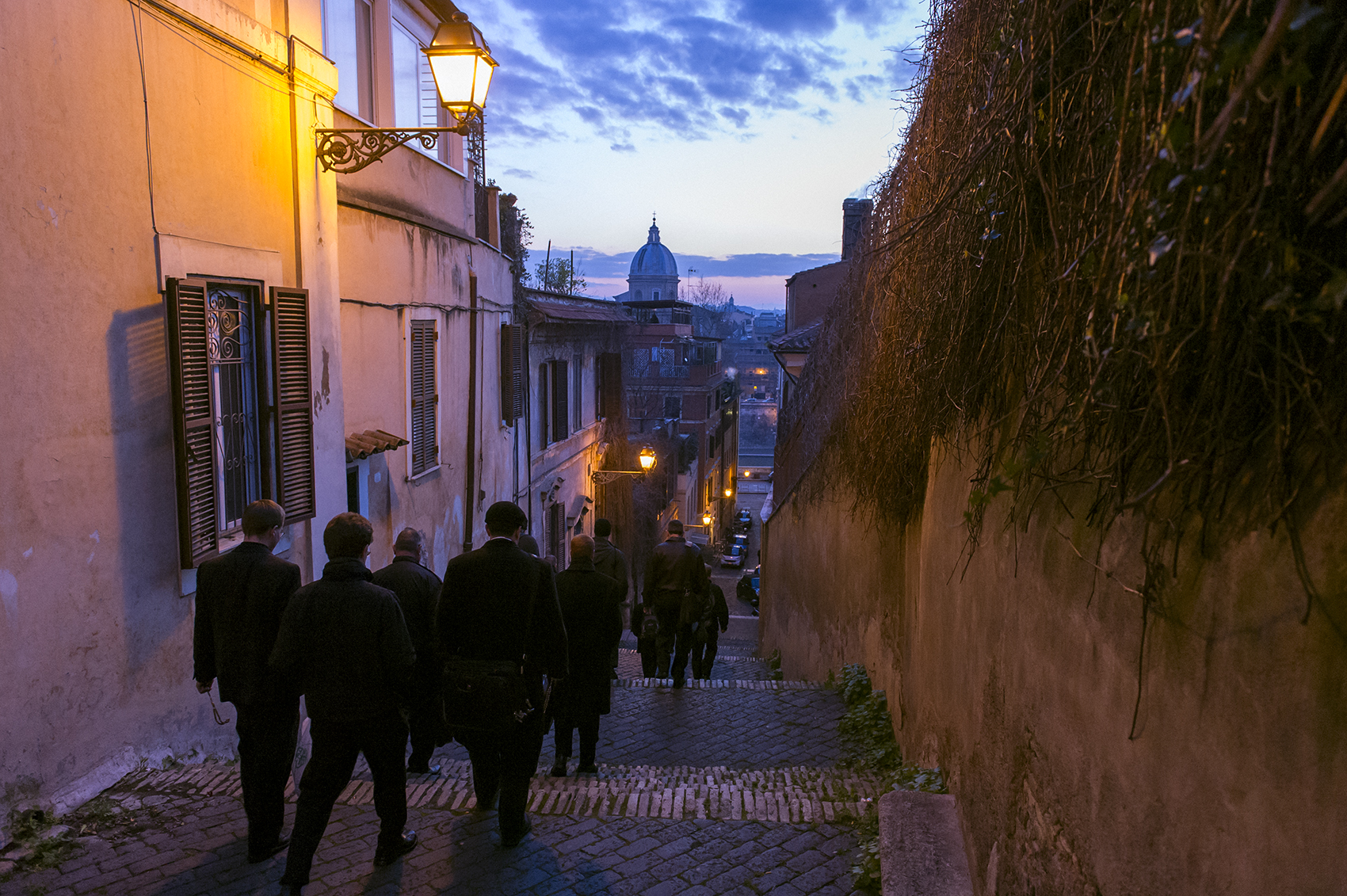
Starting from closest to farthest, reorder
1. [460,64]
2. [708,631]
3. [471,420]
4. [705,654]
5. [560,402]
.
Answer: [460,64] < [708,631] < [705,654] < [471,420] < [560,402]

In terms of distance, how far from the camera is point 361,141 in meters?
6.98

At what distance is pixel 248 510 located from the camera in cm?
412

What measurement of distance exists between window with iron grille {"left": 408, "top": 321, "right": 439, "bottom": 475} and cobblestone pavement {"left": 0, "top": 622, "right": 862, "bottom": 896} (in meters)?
5.24

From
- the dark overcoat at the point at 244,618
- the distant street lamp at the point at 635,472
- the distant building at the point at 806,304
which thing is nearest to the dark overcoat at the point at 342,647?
the dark overcoat at the point at 244,618

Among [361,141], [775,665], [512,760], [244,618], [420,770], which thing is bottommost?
[775,665]

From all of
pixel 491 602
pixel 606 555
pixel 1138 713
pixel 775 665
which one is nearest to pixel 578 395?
pixel 775 665

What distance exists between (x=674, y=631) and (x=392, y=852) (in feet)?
16.1

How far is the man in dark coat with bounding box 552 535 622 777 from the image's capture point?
560 centimetres

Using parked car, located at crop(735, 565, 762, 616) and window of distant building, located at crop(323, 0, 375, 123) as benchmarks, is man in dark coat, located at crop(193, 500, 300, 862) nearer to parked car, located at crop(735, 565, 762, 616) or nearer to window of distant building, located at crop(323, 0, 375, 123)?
window of distant building, located at crop(323, 0, 375, 123)

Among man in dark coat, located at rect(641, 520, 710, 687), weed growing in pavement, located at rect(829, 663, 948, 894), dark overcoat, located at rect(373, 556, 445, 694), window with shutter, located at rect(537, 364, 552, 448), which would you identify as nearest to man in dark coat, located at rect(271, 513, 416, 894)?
dark overcoat, located at rect(373, 556, 445, 694)

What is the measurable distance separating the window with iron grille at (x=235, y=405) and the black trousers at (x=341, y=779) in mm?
2166

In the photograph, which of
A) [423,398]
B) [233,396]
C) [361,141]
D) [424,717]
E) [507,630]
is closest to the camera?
[507,630]

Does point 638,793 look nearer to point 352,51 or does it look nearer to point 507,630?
point 507,630

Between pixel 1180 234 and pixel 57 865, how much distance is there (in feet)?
15.5
